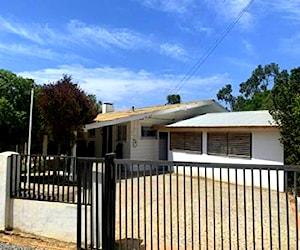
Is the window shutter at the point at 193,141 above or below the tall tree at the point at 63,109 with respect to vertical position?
below

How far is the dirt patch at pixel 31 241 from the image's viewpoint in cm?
633

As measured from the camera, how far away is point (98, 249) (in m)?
5.84

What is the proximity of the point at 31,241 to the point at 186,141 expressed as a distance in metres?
12.9

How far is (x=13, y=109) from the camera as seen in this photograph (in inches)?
781

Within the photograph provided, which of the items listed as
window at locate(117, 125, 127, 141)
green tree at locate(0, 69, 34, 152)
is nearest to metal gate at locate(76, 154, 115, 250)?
window at locate(117, 125, 127, 141)

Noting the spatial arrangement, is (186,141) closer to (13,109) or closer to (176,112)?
(176,112)

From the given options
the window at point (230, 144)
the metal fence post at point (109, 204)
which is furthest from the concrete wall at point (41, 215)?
the window at point (230, 144)

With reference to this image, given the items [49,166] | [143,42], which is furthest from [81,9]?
[49,166]

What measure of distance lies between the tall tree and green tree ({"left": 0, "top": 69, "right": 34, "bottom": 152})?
4856 mm

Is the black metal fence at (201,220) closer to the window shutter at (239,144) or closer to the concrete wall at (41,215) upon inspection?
the concrete wall at (41,215)

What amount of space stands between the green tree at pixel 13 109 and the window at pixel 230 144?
11.2 meters

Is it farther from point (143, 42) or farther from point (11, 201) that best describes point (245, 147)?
point (11, 201)

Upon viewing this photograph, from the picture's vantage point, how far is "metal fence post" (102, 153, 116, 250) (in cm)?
558

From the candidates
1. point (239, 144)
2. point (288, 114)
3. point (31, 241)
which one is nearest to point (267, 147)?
point (239, 144)
